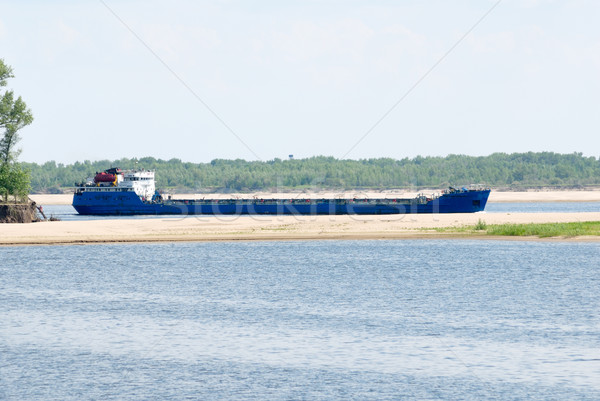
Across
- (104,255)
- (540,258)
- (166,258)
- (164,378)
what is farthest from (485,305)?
(104,255)

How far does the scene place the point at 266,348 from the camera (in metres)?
28.0

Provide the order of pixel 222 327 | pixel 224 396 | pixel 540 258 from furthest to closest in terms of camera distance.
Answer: pixel 540 258 → pixel 222 327 → pixel 224 396

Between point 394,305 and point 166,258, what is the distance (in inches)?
1152

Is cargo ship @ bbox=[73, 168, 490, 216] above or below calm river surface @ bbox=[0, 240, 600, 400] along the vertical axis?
above

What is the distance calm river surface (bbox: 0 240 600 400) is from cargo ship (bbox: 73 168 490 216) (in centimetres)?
5421

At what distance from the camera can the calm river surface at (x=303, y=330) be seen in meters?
23.2

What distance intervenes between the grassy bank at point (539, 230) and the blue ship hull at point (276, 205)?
111 feet

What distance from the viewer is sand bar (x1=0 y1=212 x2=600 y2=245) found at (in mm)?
72312

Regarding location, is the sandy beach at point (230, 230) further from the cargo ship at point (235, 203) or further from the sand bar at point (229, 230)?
the cargo ship at point (235, 203)

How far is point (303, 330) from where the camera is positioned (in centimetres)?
3105

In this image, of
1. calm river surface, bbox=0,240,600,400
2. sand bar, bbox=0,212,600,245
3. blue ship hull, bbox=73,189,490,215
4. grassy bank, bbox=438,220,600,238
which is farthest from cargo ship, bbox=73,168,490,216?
calm river surface, bbox=0,240,600,400

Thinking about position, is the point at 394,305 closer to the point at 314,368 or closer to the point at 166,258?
the point at 314,368

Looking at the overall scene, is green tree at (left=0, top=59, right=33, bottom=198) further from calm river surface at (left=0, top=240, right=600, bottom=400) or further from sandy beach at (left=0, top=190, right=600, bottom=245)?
calm river surface at (left=0, top=240, right=600, bottom=400)

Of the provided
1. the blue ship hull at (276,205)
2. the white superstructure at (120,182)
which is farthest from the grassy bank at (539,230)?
the white superstructure at (120,182)
